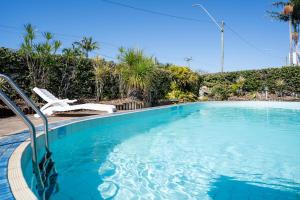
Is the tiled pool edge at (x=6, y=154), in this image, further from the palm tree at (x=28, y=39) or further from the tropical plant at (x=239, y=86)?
the tropical plant at (x=239, y=86)

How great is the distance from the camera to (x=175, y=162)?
509cm

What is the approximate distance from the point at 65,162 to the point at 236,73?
20.6 meters

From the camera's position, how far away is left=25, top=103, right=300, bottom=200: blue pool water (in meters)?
3.74

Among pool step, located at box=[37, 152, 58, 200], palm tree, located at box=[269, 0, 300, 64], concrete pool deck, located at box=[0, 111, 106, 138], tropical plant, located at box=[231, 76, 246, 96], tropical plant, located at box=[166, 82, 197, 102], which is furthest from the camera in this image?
palm tree, located at box=[269, 0, 300, 64]

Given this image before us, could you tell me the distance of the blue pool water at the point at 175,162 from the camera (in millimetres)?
3740

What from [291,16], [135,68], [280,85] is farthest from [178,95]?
[291,16]

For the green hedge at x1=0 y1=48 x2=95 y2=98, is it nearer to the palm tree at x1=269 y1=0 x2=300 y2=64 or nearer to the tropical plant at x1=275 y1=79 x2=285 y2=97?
the tropical plant at x1=275 y1=79 x2=285 y2=97

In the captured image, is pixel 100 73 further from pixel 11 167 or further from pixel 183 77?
pixel 11 167

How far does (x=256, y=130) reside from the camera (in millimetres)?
8742

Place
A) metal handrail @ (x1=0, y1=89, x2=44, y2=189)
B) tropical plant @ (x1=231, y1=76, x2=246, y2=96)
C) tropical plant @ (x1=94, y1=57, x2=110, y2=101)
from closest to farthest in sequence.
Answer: metal handrail @ (x1=0, y1=89, x2=44, y2=189) < tropical plant @ (x1=94, y1=57, x2=110, y2=101) < tropical plant @ (x1=231, y1=76, x2=246, y2=96)

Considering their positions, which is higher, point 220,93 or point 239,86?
point 239,86

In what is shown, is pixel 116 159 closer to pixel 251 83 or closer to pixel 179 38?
pixel 251 83

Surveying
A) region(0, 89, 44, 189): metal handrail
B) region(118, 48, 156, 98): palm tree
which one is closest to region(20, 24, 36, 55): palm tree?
region(118, 48, 156, 98): palm tree

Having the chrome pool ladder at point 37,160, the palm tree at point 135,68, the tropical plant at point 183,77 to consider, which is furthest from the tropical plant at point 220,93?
the chrome pool ladder at point 37,160
